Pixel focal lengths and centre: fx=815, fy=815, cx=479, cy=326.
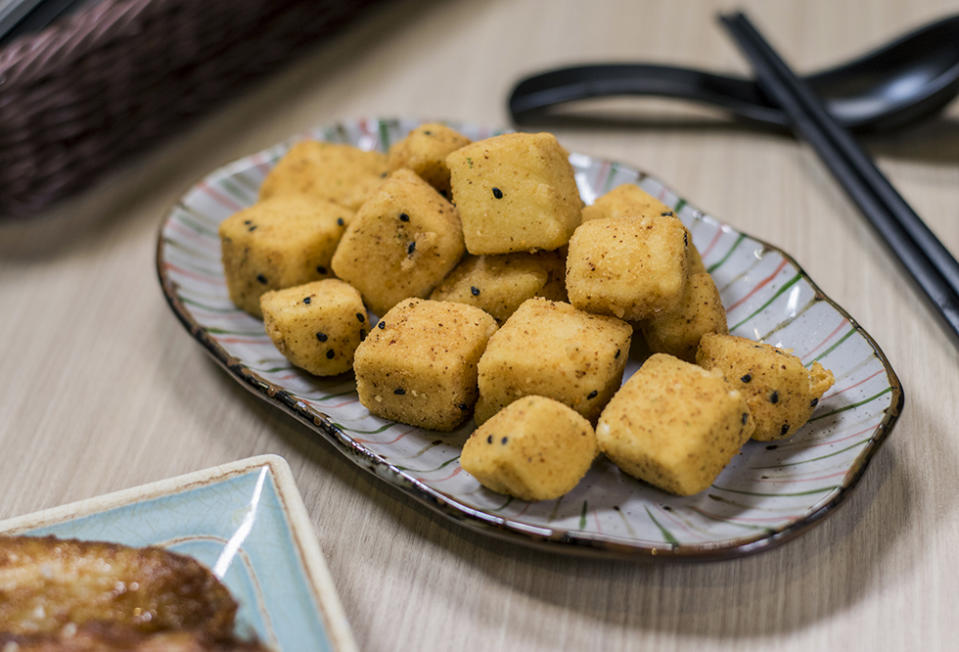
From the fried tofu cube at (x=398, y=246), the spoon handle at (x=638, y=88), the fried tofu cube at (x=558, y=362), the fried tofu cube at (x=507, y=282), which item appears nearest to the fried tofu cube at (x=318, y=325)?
the fried tofu cube at (x=398, y=246)

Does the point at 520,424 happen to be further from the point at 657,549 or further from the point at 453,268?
the point at 453,268

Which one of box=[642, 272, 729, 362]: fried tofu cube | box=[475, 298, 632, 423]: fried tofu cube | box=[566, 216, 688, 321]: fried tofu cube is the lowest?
box=[642, 272, 729, 362]: fried tofu cube

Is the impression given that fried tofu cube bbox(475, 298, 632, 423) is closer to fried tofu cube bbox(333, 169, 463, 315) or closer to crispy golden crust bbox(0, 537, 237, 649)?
fried tofu cube bbox(333, 169, 463, 315)

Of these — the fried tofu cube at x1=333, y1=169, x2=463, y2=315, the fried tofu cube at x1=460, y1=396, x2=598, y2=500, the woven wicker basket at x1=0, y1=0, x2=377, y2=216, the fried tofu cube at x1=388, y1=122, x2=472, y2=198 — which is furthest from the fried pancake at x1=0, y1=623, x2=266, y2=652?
the woven wicker basket at x1=0, y1=0, x2=377, y2=216

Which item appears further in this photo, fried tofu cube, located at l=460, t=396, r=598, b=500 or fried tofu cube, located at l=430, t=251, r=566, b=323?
fried tofu cube, located at l=430, t=251, r=566, b=323

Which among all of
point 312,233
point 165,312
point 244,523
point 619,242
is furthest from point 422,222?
point 165,312

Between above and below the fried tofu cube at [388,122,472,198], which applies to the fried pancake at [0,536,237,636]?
below

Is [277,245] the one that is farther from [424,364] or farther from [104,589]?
[104,589]

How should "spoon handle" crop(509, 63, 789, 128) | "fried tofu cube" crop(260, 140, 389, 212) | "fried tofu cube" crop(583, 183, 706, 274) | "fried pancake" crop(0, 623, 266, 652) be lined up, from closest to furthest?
"fried pancake" crop(0, 623, 266, 652) < "fried tofu cube" crop(583, 183, 706, 274) < "fried tofu cube" crop(260, 140, 389, 212) < "spoon handle" crop(509, 63, 789, 128)
